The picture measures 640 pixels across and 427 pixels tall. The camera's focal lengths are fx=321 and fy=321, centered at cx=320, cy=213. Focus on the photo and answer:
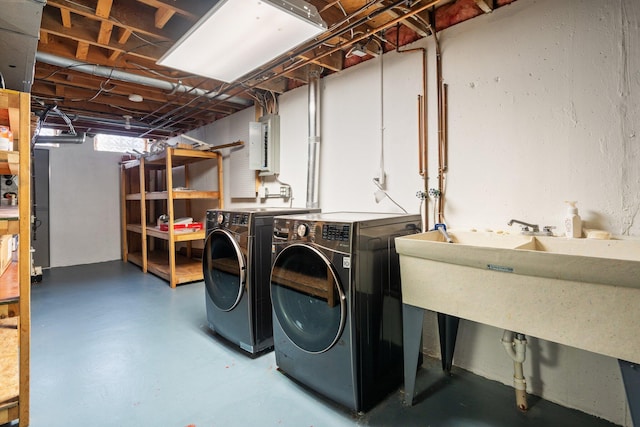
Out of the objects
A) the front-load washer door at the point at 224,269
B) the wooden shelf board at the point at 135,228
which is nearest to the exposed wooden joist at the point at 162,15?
the front-load washer door at the point at 224,269

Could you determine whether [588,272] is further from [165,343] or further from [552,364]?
[165,343]

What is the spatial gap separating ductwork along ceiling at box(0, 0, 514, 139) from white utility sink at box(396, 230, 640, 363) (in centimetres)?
134

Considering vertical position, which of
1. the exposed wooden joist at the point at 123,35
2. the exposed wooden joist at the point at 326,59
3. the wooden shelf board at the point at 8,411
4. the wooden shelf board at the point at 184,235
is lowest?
the wooden shelf board at the point at 8,411

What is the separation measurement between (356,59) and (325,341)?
7.05 ft

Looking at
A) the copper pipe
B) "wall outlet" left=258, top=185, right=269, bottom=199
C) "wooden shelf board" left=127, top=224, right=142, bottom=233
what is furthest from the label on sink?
"wooden shelf board" left=127, top=224, right=142, bottom=233

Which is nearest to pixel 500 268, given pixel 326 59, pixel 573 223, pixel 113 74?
pixel 573 223

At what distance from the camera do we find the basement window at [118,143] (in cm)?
551

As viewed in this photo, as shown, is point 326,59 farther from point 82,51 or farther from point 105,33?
point 82,51

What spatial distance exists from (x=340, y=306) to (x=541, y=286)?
855mm

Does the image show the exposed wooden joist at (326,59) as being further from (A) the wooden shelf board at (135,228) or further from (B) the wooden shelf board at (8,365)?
(A) the wooden shelf board at (135,228)

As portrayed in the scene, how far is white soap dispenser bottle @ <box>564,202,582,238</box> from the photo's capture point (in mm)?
1562

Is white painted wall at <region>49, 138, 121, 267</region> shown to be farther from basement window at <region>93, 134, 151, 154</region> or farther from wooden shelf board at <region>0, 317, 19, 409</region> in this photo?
wooden shelf board at <region>0, 317, 19, 409</region>

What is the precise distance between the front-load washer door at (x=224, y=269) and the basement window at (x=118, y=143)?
378 cm

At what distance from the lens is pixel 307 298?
1811 millimetres
